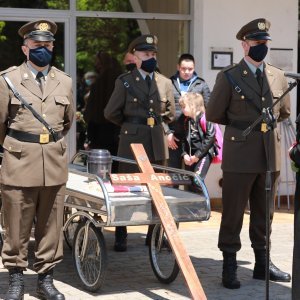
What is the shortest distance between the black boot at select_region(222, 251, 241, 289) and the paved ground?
0.20 ft

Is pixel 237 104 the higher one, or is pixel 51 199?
pixel 237 104

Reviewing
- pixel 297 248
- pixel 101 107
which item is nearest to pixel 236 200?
pixel 297 248

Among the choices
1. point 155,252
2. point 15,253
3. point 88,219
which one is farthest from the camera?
point 155,252

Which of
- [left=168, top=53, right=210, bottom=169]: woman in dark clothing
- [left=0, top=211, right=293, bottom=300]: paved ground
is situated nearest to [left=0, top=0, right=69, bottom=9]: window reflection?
[left=168, top=53, right=210, bottom=169]: woman in dark clothing

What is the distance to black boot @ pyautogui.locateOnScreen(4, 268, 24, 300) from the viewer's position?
6211 mm

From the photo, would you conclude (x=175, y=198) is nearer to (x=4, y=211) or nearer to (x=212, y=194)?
(x=4, y=211)

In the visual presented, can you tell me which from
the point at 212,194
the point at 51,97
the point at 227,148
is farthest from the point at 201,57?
the point at 51,97

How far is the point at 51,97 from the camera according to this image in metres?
6.29

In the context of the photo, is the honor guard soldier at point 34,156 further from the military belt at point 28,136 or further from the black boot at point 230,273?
the black boot at point 230,273

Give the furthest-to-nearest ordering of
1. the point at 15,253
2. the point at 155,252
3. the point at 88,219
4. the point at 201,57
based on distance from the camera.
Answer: the point at 201,57, the point at 155,252, the point at 88,219, the point at 15,253

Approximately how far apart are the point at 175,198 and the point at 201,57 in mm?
4472

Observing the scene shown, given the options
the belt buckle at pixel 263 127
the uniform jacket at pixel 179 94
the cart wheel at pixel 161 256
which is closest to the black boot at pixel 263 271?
the cart wheel at pixel 161 256

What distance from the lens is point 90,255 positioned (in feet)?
21.9

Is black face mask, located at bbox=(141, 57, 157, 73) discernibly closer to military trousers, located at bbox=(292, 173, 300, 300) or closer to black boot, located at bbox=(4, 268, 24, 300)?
black boot, located at bbox=(4, 268, 24, 300)
